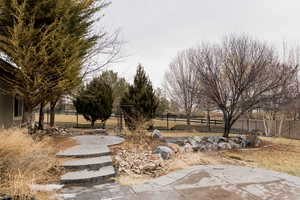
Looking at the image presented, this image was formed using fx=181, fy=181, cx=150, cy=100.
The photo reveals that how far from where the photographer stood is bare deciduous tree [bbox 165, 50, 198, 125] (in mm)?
19062

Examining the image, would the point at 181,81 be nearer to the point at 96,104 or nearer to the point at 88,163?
the point at 96,104

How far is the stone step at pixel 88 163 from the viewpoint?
398 cm

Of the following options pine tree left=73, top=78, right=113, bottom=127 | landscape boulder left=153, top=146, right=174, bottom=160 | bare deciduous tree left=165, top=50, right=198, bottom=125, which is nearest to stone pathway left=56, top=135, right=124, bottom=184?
landscape boulder left=153, top=146, right=174, bottom=160

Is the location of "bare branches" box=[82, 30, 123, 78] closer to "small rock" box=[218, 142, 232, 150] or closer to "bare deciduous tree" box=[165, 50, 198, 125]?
"small rock" box=[218, 142, 232, 150]

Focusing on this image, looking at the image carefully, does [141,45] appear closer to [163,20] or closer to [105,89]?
[163,20]

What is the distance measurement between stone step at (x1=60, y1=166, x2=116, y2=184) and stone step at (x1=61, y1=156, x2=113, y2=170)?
0.15 metres

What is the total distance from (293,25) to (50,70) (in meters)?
13.9

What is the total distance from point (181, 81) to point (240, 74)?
1094 centimetres

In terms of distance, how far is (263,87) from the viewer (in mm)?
8859

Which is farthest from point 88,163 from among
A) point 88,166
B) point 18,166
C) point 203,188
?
point 203,188

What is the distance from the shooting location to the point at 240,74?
9.02 metres

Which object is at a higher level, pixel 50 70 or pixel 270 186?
pixel 50 70

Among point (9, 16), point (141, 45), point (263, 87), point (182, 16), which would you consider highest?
point (182, 16)

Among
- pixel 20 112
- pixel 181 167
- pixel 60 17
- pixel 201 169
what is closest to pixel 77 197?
pixel 181 167
